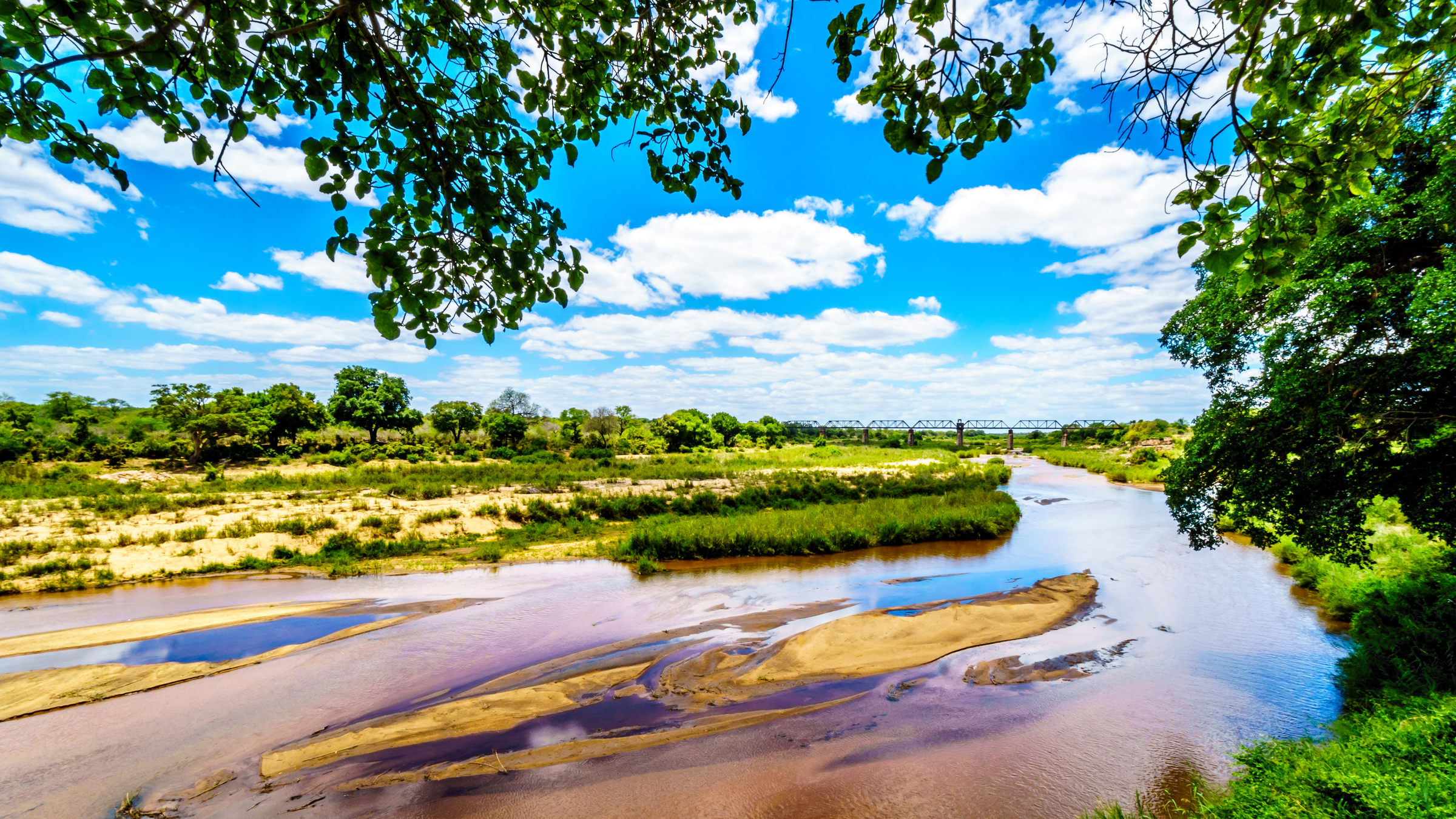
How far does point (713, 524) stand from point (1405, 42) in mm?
17274

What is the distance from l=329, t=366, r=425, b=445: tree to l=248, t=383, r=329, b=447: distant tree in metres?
2.96

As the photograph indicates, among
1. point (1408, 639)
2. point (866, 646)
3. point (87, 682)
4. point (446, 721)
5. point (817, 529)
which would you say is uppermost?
point (1408, 639)

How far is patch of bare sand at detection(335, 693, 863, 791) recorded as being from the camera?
5.35 m

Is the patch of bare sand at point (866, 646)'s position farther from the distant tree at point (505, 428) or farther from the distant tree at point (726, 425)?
the distant tree at point (726, 425)

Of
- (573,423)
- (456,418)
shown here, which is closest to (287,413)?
(456,418)

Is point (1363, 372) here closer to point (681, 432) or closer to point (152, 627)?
point (152, 627)

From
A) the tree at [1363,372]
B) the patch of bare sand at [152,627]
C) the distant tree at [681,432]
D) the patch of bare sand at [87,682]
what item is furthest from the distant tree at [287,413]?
the tree at [1363,372]

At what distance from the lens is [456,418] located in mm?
50219

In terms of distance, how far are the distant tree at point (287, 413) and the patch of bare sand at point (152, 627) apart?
1349 inches

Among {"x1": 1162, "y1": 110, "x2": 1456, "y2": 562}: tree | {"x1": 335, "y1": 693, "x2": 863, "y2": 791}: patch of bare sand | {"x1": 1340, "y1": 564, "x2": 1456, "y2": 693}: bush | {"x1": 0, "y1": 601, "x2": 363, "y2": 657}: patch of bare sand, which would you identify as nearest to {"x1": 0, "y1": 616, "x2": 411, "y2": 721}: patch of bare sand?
{"x1": 0, "y1": 601, "x2": 363, "y2": 657}: patch of bare sand

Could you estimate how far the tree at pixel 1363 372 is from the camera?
20.1 ft

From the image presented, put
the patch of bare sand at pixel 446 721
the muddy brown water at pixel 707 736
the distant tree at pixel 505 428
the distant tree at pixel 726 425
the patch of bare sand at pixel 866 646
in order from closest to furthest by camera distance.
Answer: the muddy brown water at pixel 707 736, the patch of bare sand at pixel 446 721, the patch of bare sand at pixel 866 646, the distant tree at pixel 505 428, the distant tree at pixel 726 425

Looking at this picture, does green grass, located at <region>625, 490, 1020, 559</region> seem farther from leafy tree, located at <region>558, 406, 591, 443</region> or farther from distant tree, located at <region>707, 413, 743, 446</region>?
distant tree, located at <region>707, 413, 743, 446</region>

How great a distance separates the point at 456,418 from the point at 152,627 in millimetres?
44007
